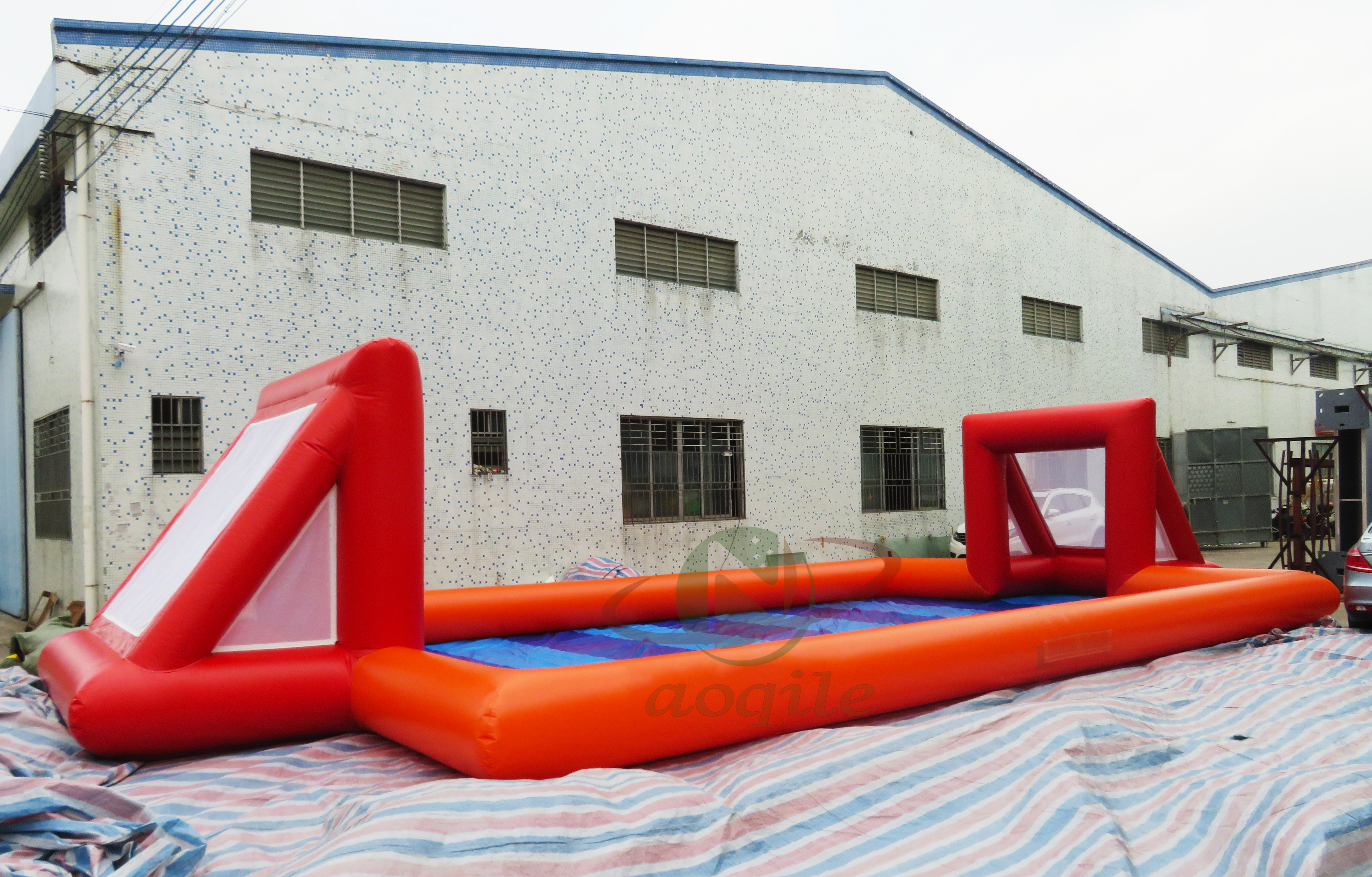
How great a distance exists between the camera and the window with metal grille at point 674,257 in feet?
26.2

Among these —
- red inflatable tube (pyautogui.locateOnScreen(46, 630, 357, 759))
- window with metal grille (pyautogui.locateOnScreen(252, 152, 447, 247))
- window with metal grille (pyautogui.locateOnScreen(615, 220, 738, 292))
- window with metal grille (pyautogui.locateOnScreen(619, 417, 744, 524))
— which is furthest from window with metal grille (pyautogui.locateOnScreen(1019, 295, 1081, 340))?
red inflatable tube (pyautogui.locateOnScreen(46, 630, 357, 759))

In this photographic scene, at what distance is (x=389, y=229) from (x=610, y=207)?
2.09m

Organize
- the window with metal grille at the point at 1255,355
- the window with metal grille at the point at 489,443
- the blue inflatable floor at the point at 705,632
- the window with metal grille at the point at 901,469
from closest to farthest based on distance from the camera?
1. the blue inflatable floor at the point at 705,632
2. the window with metal grille at the point at 489,443
3. the window with metal grille at the point at 901,469
4. the window with metal grille at the point at 1255,355

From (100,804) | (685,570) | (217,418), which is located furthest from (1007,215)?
(100,804)

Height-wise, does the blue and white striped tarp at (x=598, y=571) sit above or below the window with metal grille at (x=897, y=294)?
below

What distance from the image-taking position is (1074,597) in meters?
5.55

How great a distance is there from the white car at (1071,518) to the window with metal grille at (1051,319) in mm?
6842

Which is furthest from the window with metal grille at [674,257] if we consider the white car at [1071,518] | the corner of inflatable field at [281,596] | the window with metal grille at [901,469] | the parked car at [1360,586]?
the parked car at [1360,586]

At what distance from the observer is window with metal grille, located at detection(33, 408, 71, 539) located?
657cm

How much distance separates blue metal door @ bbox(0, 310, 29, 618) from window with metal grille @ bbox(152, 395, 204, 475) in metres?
3.27

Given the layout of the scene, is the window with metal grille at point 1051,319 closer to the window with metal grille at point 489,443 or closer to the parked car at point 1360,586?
the parked car at point 1360,586

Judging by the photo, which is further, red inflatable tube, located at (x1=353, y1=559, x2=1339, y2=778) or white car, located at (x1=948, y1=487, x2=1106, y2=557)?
white car, located at (x1=948, y1=487, x2=1106, y2=557)

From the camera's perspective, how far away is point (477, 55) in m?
7.09

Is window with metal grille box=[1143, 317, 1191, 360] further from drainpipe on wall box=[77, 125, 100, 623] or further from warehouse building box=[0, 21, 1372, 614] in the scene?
drainpipe on wall box=[77, 125, 100, 623]
